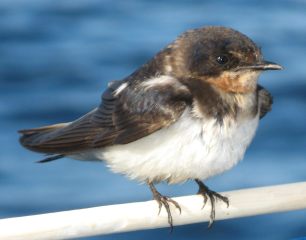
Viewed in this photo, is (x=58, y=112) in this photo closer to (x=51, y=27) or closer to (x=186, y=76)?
(x=51, y=27)

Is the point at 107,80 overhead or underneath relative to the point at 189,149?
underneath

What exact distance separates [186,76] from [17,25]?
4310mm

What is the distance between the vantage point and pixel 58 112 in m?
5.77

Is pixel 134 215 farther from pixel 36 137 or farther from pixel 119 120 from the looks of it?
pixel 36 137

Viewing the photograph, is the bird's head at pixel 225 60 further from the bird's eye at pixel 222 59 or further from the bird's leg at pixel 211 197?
the bird's leg at pixel 211 197

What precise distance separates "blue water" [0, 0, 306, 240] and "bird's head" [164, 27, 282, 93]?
1.92 metres

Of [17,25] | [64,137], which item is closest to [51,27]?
[17,25]

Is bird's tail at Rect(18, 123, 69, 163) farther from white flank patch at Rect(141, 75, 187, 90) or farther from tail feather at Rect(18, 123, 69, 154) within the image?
white flank patch at Rect(141, 75, 187, 90)

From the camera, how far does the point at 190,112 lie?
2654 mm

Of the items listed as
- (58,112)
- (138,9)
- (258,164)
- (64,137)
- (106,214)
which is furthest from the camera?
(138,9)

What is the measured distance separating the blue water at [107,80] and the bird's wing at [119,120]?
5.57ft

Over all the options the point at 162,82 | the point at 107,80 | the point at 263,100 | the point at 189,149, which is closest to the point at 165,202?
the point at 189,149

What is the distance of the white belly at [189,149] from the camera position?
2648mm

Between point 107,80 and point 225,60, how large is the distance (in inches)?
131
